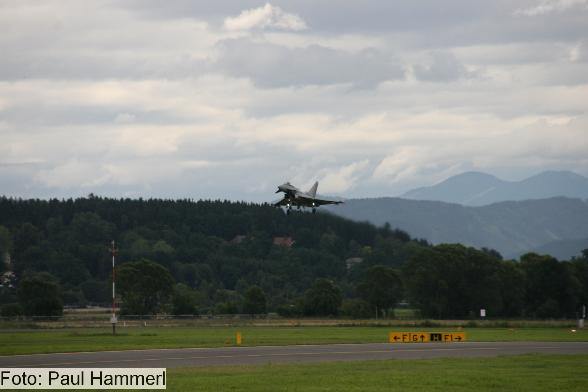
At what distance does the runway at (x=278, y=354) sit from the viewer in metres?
61.0

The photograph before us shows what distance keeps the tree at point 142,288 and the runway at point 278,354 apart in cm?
7719

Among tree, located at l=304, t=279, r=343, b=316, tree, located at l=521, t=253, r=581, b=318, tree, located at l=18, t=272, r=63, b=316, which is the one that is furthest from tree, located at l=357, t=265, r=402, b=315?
tree, located at l=18, t=272, r=63, b=316

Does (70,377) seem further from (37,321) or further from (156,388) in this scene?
(37,321)

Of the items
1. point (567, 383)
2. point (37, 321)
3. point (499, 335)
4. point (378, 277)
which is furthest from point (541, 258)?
point (567, 383)

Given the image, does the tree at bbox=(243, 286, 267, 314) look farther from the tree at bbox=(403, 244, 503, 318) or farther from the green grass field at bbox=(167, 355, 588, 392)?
the green grass field at bbox=(167, 355, 588, 392)

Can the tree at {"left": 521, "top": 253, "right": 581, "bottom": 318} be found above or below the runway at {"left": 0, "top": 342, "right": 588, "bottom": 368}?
above

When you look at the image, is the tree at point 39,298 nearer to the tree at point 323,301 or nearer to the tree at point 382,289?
the tree at point 323,301

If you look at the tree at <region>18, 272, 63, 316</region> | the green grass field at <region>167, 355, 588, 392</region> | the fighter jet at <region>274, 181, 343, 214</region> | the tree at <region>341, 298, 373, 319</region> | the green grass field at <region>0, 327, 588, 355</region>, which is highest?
the fighter jet at <region>274, 181, 343, 214</region>

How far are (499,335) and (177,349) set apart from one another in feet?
112

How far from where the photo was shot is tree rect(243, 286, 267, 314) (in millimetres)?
157875

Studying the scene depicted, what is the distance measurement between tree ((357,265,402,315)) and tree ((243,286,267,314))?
15018mm

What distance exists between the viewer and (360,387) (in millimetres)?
48344

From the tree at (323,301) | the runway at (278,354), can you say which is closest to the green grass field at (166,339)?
the runway at (278,354)

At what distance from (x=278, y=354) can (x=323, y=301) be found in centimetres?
8244
